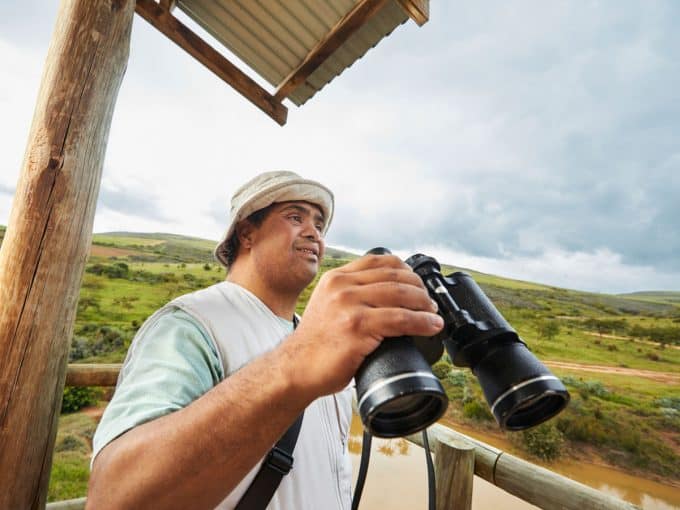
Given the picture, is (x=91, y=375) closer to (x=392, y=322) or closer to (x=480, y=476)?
(x=392, y=322)

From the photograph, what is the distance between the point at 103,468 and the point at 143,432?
0.37 ft

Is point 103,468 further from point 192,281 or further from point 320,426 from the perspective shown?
point 192,281

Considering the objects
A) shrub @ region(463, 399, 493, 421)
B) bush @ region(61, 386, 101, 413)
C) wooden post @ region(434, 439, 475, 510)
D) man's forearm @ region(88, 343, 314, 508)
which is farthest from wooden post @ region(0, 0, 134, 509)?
shrub @ region(463, 399, 493, 421)

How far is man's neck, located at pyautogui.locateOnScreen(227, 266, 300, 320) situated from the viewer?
156 centimetres

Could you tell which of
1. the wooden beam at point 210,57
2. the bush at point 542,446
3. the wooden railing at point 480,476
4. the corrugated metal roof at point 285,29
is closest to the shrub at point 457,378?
the bush at point 542,446

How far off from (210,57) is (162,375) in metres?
2.27

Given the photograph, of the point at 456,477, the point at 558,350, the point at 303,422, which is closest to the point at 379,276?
the point at 303,422

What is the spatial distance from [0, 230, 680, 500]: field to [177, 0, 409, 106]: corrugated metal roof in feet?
20.0

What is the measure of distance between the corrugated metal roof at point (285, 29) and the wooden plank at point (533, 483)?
241 cm

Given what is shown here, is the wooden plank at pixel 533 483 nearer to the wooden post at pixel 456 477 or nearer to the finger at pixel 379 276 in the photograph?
the wooden post at pixel 456 477

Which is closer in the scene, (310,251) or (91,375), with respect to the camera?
(310,251)

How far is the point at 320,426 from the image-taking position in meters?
1.23

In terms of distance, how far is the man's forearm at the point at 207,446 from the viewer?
0.65 m

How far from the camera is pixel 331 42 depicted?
2.15 meters
